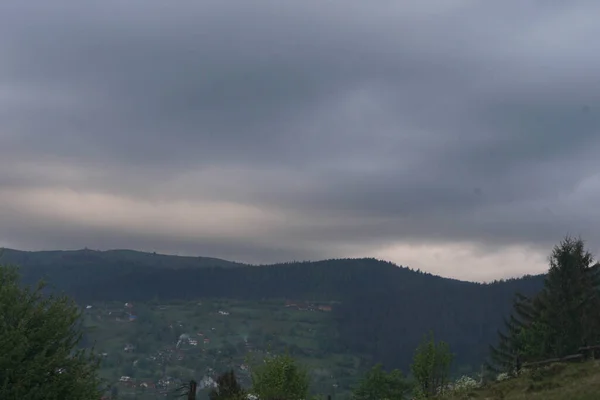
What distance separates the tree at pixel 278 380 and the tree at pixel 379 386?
111 feet

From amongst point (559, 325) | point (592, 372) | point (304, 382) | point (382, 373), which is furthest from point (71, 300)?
point (382, 373)

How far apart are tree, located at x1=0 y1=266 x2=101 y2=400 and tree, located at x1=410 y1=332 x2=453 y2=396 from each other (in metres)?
36.1

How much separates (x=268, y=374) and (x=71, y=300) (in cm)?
2733

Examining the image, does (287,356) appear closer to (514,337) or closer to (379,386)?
(514,337)

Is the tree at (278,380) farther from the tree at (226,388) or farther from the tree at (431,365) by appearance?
the tree at (431,365)

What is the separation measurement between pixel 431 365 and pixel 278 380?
47.3ft

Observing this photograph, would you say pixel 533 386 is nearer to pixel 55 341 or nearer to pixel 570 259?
pixel 55 341

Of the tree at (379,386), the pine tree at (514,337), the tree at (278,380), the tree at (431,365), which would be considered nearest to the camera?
the tree at (278,380)

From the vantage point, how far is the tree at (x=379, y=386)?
8800 centimetres

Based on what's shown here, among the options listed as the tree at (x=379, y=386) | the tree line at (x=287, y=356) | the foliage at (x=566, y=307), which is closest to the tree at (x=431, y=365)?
the tree line at (x=287, y=356)

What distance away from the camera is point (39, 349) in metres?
27.1

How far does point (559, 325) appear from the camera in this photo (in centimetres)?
5866

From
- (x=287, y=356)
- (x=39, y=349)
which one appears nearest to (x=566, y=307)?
(x=287, y=356)

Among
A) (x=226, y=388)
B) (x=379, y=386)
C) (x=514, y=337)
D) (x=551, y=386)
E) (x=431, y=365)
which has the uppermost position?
(x=514, y=337)
